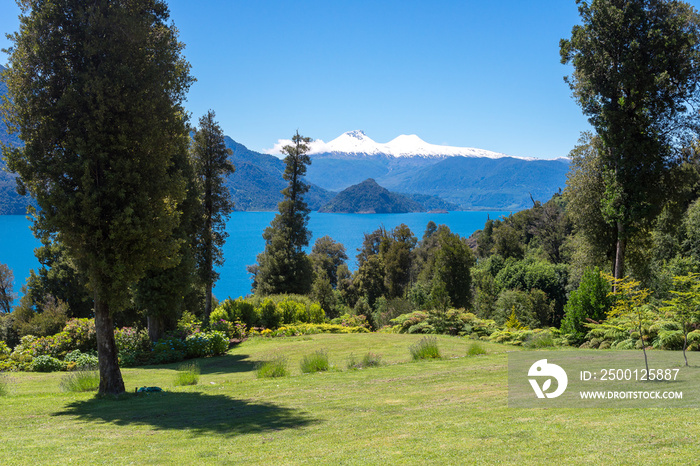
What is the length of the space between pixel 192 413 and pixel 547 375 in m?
5.96

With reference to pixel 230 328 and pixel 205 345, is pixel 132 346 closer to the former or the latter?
pixel 205 345

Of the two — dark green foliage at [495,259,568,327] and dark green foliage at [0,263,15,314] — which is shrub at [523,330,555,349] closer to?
dark green foliage at [495,259,568,327]

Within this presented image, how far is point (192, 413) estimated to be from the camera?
6.93m

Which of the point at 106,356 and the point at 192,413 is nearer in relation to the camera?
the point at 192,413

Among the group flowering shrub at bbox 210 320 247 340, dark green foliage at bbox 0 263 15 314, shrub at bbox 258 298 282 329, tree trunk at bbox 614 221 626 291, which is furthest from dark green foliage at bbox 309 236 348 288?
tree trunk at bbox 614 221 626 291

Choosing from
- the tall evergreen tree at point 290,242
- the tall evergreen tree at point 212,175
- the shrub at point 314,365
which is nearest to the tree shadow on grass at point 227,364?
the shrub at point 314,365

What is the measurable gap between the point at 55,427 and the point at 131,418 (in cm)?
99

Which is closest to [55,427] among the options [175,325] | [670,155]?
[175,325]

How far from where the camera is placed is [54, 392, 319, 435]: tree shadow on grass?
19.5ft

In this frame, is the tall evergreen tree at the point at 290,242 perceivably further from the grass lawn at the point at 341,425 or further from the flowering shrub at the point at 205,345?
the grass lawn at the point at 341,425

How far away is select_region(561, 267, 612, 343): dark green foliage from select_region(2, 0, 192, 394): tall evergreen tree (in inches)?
496

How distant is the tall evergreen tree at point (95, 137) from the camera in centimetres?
838

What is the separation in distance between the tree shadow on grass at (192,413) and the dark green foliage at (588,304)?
11.0m

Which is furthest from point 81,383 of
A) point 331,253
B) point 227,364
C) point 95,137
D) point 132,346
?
point 331,253
